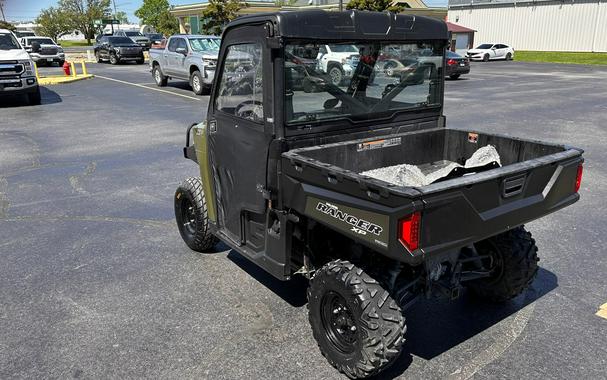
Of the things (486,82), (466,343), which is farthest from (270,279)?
(486,82)

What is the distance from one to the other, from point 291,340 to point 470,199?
1659 mm

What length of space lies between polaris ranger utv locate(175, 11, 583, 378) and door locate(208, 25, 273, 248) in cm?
1

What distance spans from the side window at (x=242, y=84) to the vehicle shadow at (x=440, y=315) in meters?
1.55

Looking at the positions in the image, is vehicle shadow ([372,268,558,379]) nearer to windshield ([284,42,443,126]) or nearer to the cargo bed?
the cargo bed

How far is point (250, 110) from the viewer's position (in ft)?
12.4

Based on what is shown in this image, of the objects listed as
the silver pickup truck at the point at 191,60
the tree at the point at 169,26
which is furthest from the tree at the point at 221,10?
the tree at the point at 169,26

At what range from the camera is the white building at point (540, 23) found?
153ft

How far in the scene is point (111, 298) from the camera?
4.30 metres

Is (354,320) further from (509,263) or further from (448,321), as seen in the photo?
(509,263)

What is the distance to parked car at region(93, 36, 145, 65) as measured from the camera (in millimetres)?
30688

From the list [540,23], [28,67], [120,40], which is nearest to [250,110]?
[28,67]

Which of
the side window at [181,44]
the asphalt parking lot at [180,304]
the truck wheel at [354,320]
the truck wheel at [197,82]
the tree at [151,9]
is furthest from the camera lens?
the tree at [151,9]

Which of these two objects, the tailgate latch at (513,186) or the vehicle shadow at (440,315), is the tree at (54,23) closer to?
the vehicle shadow at (440,315)

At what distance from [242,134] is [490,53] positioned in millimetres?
42129
